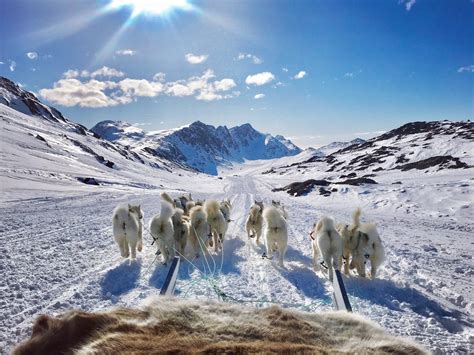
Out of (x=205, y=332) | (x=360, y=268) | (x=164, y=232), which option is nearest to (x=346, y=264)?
(x=360, y=268)

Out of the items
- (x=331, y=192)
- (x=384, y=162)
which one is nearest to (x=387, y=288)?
(x=331, y=192)

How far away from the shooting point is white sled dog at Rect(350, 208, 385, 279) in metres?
6.89

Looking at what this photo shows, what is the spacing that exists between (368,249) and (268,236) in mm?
2295

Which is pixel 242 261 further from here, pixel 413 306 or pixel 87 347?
pixel 87 347

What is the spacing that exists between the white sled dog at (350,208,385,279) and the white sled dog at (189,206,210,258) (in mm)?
3409

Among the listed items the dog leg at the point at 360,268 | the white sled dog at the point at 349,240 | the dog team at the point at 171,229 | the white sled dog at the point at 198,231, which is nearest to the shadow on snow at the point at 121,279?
the dog team at the point at 171,229

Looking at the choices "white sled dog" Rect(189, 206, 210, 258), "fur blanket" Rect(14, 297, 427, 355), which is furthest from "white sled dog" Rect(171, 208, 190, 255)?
"fur blanket" Rect(14, 297, 427, 355)

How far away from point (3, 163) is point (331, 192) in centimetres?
2649

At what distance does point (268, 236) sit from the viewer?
8.25 metres

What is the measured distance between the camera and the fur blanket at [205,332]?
1.93 m

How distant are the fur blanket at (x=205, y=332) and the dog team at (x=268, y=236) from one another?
14.3 ft

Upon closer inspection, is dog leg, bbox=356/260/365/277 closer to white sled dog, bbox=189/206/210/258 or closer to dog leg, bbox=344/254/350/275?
dog leg, bbox=344/254/350/275

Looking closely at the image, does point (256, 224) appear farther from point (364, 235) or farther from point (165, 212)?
point (364, 235)

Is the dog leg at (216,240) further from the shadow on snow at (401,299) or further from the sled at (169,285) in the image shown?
the sled at (169,285)
